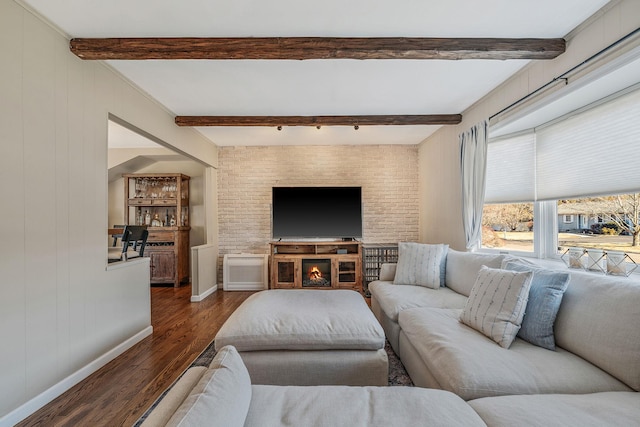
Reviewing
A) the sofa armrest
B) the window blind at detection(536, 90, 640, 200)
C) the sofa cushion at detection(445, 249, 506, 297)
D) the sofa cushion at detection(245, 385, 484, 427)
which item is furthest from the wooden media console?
the sofa cushion at detection(245, 385, 484, 427)

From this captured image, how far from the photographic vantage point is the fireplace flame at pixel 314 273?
170 inches

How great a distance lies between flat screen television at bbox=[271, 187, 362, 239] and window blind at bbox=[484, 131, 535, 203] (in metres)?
1.87

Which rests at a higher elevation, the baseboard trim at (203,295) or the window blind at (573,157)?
the window blind at (573,157)

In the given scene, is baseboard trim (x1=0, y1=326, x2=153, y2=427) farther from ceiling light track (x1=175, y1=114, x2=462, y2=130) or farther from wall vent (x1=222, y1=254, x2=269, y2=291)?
ceiling light track (x1=175, y1=114, x2=462, y2=130)

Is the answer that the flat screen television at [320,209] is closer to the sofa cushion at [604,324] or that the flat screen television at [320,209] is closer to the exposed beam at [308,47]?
the exposed beam at [308,47]

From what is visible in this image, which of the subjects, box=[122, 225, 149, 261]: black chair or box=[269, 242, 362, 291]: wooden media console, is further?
box=[269, 242, 362, 291]: wooden media console

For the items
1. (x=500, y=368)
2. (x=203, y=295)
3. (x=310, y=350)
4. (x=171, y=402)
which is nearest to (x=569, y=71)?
(x=500, y=368)

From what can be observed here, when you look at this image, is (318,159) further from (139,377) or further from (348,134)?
(139,377)

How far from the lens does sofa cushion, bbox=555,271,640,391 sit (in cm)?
121

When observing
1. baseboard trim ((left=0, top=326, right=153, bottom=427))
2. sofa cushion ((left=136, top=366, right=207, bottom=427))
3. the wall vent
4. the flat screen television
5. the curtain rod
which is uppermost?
the curtain rod

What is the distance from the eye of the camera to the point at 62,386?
6.01 feet

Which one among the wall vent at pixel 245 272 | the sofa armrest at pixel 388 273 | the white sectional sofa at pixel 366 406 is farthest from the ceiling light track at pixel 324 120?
the white sectional sofa at pixel 366 406

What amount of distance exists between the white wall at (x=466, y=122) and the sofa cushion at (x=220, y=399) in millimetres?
2662

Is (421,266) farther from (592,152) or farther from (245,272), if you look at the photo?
(245,272)
